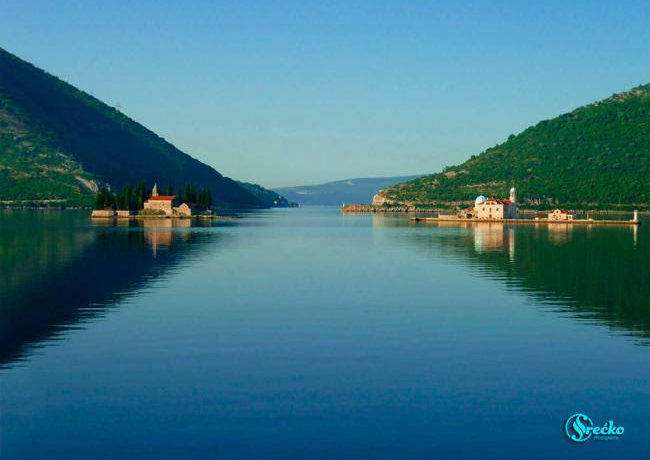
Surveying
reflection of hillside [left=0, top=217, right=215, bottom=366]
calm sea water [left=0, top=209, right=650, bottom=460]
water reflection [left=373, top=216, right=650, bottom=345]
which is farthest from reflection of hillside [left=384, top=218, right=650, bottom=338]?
reflection of hillside [left=0, top=217, right=215, bottom=366]

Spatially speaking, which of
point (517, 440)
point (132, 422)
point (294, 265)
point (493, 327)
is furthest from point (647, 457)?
point (294, 265)

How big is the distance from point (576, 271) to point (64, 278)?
149ft

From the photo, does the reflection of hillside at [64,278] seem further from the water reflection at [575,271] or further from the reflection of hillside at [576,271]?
the reflection of hillside at [576,271]

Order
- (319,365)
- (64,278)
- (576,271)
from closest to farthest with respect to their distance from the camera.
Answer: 1. (319,365)
2. (64,278)
3. (576,271)

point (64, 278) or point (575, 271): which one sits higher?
point (64, 278)

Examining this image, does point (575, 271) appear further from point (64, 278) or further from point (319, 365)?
point (319, 365)

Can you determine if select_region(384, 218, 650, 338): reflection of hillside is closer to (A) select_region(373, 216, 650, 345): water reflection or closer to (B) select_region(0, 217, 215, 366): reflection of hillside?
(A) select_region(373, 216, 650, 345): water reflection

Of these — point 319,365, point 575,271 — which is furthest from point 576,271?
point 319,365

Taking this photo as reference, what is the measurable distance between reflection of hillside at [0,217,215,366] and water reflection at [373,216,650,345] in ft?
96.1

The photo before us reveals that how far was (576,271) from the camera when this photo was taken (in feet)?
256

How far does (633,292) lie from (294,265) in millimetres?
36849

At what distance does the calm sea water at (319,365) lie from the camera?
2553 centimetres

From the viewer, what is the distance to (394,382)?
1267 inches

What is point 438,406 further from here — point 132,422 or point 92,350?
point 92,350
